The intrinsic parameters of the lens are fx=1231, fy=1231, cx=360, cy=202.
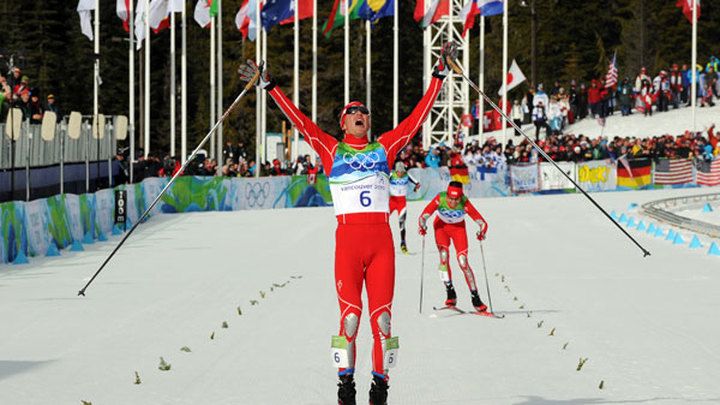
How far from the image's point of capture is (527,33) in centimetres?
9725

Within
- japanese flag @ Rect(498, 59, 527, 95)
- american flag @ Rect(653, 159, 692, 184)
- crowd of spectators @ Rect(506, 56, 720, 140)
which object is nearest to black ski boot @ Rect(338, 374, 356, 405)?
american flag @ Rect(653, 159, 692, 184)

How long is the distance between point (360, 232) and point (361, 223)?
76 mm

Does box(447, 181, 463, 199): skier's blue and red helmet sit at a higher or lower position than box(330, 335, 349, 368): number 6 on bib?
higher

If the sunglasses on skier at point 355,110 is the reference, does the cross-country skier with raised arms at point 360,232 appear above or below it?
below

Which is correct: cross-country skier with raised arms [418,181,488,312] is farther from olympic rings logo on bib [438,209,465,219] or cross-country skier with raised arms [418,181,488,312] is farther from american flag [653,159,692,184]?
american flag [653,159,692,184]

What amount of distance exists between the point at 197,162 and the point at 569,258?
65.8 feet

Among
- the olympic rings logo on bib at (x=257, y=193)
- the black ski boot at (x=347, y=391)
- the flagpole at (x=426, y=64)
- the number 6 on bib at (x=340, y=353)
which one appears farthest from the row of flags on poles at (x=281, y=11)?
the black ski boot at (x=347, y=391)

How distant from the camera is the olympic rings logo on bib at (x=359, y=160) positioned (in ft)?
27.8

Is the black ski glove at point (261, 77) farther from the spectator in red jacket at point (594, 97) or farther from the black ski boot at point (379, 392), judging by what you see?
the spectator in red jacket at point (594, 97)

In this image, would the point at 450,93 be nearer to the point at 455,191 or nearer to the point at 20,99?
the point at 20,99

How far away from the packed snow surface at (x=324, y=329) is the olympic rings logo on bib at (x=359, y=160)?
1724 mm

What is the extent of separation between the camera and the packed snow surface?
30.7 feet

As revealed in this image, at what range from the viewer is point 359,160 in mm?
8484

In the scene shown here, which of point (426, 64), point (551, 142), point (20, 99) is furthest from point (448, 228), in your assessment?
point (426, 64)
